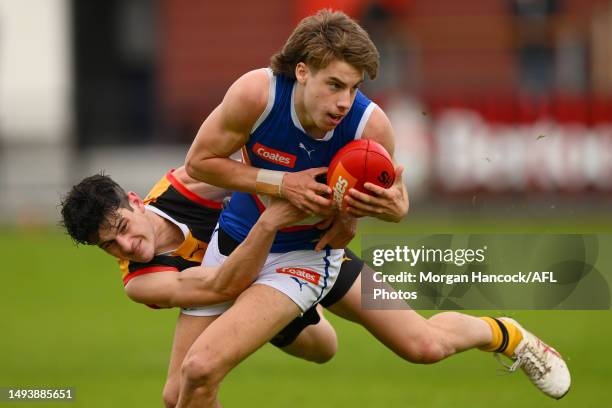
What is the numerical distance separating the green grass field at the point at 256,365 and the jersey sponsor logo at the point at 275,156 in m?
2.36

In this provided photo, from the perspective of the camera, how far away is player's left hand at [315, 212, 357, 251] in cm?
611

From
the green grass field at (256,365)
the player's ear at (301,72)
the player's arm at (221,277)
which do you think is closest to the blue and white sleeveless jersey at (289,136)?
the player's ear at (301,72)

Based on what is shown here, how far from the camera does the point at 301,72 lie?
5855mm

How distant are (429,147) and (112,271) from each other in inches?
213

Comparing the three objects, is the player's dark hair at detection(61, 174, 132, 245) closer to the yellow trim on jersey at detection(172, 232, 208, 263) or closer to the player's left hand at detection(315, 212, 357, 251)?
the yellow trim on jersey at detection(172, 232, 208, 263)

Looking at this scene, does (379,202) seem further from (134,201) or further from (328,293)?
(134,201)

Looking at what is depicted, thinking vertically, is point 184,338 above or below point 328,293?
below

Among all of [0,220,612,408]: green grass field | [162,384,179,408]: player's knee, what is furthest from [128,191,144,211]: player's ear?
[0,220,612,408]: green grass field

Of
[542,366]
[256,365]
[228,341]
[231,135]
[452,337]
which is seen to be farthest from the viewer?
[256,365]

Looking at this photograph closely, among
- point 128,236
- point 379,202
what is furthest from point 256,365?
point 379,202

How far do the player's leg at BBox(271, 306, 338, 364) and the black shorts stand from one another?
0.11 meters

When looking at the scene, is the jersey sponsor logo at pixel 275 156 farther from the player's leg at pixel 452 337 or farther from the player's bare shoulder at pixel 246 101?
the player's leg at pixel 452 337

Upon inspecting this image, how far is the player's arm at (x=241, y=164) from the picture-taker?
5848 mm

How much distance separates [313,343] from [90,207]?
160cm
